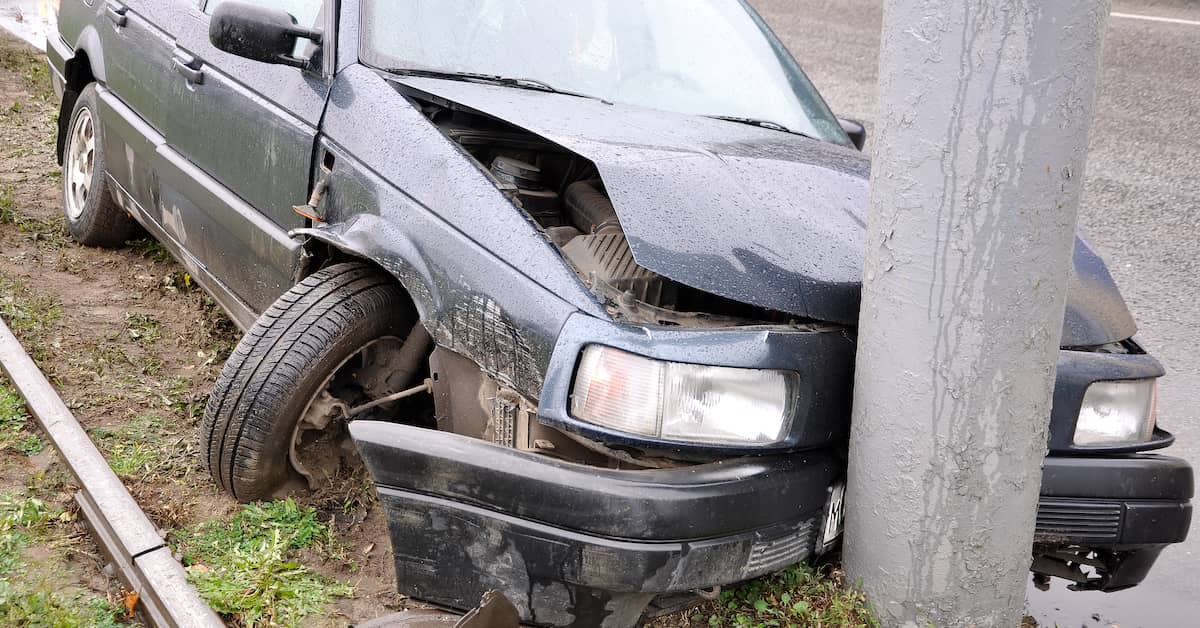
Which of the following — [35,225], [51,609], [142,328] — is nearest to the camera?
[51,609]

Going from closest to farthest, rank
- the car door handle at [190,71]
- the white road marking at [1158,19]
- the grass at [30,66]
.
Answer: the car door handle at [190,71], the grass at [30,66], the white road marking at [1158,19]

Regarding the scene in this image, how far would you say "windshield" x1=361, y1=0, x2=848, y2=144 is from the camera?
3.32 m

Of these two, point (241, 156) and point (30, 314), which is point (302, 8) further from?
point (30, 314)

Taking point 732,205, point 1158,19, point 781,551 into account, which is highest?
point 1158,19

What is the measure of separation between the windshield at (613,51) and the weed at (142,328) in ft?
6.10

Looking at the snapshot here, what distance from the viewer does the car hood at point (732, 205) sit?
2525 millimetres

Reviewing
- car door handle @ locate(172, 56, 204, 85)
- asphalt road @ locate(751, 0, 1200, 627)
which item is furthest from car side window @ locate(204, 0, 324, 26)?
asphalt road @ locate(751, 0, 1200, 627)

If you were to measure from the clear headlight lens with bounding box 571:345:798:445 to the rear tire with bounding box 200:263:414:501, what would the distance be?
0.90 m

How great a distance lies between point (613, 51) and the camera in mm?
3516

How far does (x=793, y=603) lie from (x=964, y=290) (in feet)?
2.87

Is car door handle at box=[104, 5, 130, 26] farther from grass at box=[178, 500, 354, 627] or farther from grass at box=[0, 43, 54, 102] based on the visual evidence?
grass at box=[0, 43, 54, 102]

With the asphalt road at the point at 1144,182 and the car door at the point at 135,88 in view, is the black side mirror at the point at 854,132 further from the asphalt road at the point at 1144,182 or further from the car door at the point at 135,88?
the car door at the point at 135,88

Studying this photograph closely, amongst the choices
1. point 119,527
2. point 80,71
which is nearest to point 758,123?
point 119,527

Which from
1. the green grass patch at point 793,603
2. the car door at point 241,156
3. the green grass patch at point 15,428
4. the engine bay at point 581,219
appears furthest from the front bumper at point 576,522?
the green grass patch at point 15,428
